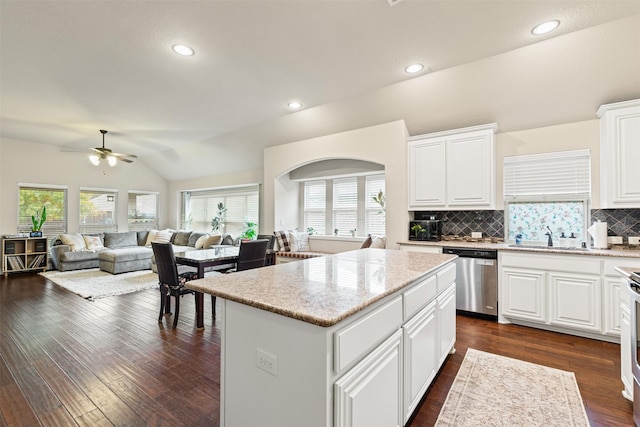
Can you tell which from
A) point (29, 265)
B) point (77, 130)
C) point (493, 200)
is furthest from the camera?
point (29, 265)

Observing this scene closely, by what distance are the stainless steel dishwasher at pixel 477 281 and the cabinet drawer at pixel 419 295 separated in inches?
70.8

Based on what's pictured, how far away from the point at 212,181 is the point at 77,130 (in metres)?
3.05

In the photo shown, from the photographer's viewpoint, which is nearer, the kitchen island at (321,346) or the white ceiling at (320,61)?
the kitchen island at (321,346)

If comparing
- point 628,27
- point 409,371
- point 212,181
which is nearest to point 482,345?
point 409,371

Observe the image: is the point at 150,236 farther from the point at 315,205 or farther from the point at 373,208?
the point at 373,208

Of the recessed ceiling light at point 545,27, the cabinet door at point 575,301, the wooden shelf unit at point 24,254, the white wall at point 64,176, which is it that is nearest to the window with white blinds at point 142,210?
the white wall at point 64,176

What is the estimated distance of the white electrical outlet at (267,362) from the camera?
1.22 metres

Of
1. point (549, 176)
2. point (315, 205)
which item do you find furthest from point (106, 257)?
point (549, 176)

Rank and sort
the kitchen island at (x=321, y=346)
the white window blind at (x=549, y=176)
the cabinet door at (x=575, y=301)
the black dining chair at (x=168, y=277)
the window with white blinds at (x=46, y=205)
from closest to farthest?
the kitchen island at (x=321, y=346) < the cabinet door at (x=575, y=301) < the black dining chair at (x=168, y=277) < the white window blind at (x=549, y=176) < the window with white blinds at (x=46, y=205)

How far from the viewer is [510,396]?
6.81ft

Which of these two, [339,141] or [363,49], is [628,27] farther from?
[339,141]

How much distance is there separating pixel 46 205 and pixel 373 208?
7699 millimetres

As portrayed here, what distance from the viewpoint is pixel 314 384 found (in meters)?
1.10

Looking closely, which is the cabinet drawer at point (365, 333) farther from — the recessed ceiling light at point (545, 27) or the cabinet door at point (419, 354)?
the recessed ceiling light at point (545, 27)
